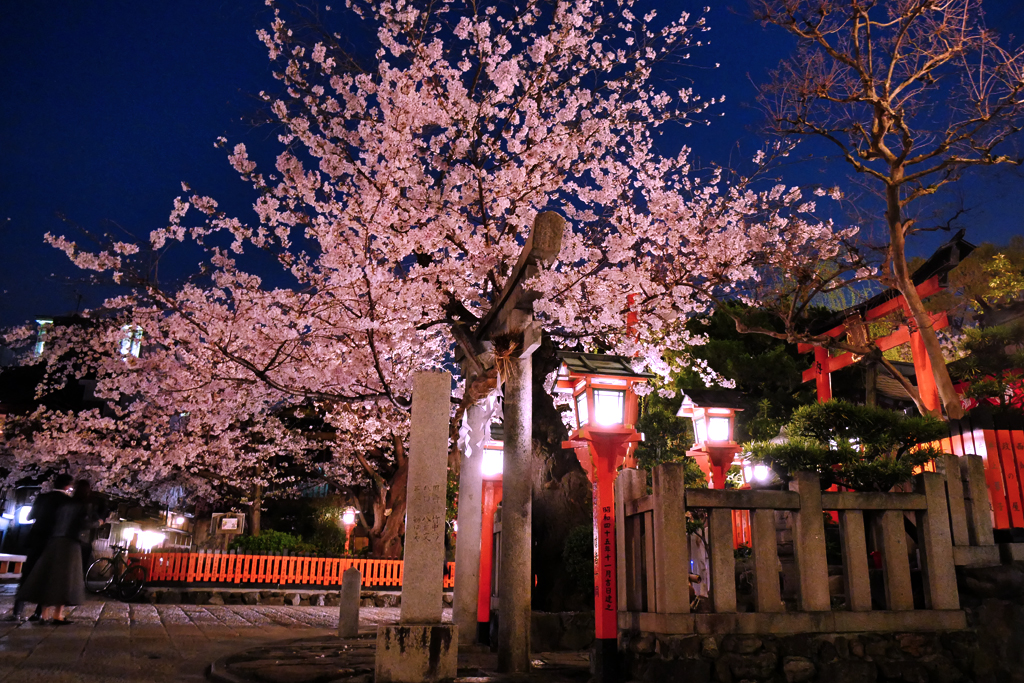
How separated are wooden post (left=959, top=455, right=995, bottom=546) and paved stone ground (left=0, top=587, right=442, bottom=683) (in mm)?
8622

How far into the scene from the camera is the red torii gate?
49.2 feet

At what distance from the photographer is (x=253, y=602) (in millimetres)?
18641

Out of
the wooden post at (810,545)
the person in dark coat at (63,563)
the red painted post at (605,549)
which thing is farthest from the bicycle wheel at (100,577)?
the wooden post at (810,545)

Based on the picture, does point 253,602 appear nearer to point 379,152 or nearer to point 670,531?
point 379,152

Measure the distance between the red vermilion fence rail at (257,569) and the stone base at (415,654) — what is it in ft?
Answer: 39.1

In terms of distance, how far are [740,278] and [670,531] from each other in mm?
10069

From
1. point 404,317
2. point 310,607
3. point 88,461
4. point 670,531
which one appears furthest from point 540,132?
point 88,461

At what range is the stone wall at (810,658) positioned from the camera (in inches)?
246

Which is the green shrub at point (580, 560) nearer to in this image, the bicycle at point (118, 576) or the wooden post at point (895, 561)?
the wooden post at point (895, 561)

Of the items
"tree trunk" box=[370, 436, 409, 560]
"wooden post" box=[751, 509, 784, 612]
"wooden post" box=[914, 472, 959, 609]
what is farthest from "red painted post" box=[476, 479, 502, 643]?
"tree trunk" box=[370, 436, 409, 560]

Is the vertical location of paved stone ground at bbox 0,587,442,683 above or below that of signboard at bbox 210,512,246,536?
below

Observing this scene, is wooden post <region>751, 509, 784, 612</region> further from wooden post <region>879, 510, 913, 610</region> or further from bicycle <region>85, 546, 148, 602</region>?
bicycle <region>85, 546, 148, 602</region>

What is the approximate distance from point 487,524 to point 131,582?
459 inches

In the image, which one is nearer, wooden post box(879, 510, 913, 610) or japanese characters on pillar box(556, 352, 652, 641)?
wooden post box(879, 510, 913, 610)
